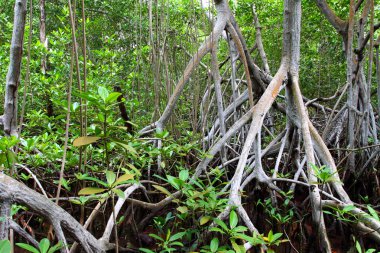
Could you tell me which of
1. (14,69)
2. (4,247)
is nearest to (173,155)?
(14,69)

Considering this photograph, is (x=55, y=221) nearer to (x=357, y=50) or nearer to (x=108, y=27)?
(x=357, y=50)

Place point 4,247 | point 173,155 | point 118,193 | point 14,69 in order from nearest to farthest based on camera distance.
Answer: point 4,247 → point 118,193 → point 14,69 → point 173,155

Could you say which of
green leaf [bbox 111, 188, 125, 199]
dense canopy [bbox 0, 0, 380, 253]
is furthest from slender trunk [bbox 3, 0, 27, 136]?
green leaf [bbox 111, 188, 125, 199]

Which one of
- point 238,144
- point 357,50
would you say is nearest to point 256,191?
point 238,144

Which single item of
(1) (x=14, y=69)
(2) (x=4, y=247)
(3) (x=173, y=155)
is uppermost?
(1) (x=14, y=69)

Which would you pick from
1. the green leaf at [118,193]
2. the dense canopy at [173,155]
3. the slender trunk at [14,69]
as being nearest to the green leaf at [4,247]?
the dense canopy at [173,155]

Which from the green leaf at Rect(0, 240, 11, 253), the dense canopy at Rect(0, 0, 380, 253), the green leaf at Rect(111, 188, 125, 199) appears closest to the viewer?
the green leaf at Rect(0, 240, 11, 253)

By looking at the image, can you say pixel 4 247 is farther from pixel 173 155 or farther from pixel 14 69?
pixel 173 155

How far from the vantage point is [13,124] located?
3.65ft

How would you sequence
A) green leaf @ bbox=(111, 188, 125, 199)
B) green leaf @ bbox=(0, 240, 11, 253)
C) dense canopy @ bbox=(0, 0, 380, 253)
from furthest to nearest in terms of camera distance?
dense canopy @ bbox=(0, 0, 380, 253) < green leaf @ bbox=(111, 188, 125, 199) < green leaf @ bbox=(0, 240, 11, 253)

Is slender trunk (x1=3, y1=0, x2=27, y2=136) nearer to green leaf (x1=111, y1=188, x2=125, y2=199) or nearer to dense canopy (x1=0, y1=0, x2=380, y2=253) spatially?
dense canopy (x1=0, y1=0, x2=380, y2=253)

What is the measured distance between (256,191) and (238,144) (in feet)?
2.57

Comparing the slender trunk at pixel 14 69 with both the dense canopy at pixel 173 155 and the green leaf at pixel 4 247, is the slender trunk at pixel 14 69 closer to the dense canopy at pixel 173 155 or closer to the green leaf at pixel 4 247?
the dense canopy at pixel 173 155

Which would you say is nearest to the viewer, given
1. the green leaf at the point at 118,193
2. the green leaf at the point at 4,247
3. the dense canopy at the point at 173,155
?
the green leaf at the point at 4,247
